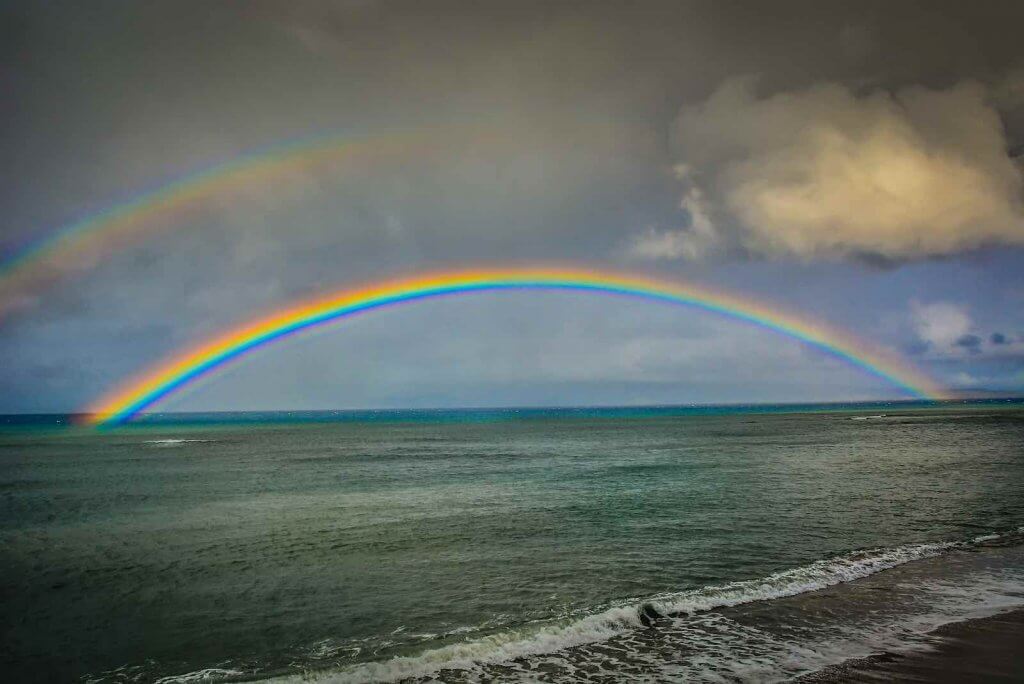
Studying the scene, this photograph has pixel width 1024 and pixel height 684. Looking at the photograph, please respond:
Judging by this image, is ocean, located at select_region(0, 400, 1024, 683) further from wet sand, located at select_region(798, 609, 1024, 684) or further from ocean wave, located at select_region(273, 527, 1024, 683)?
wet sand, located at select_region(798, 609, 1024, 684)

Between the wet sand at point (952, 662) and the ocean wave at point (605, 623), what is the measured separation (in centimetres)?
409

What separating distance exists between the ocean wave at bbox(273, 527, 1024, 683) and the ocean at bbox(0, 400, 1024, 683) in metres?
0.07

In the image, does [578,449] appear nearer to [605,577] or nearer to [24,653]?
[605,577]

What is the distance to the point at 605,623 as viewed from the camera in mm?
14320

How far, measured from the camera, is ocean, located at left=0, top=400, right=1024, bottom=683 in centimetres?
1270

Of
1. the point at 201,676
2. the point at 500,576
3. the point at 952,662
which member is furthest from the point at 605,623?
the point at 201,676

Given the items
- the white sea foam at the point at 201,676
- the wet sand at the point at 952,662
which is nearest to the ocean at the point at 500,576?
the white sea foam at the point at 201,676

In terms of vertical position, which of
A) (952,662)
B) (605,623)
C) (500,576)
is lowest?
(500,576)

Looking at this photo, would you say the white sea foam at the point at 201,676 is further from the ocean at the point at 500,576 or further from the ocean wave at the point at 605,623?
the ocean wave at the point at 605,623

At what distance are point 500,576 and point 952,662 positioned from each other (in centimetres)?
1147

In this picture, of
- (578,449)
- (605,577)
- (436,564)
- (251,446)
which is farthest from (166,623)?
(251,446)

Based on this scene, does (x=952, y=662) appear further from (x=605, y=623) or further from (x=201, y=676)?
(x=201, y=676)

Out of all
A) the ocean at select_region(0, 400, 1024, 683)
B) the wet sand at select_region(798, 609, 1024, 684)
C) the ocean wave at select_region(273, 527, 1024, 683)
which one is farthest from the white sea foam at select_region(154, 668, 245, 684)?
the wet sand at select_region(798, 609, 1024, 684)

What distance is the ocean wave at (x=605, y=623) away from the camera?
1213cm
